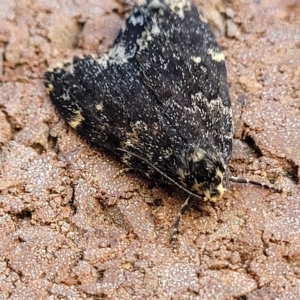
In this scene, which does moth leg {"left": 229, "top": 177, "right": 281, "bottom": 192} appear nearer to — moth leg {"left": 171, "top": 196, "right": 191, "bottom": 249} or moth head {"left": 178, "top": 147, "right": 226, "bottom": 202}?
moth head {"left": 178, "top": 147, "right": 226, "bottom": 202}

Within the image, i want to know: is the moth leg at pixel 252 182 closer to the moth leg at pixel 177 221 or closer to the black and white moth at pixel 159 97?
the black and white moth at pixel 159 97

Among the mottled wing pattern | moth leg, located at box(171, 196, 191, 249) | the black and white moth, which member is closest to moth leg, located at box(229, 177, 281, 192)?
the black and white moth

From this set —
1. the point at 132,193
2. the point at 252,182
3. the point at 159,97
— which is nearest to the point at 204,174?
the point at 252,182

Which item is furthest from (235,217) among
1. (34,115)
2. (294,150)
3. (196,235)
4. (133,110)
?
(34,115)

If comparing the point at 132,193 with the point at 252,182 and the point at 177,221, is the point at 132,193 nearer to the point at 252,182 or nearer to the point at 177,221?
the point at 177,221

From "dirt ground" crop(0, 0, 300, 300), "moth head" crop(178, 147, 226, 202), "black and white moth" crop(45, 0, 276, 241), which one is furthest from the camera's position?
"black and white moth" crop(45, 0, 276, 241)
